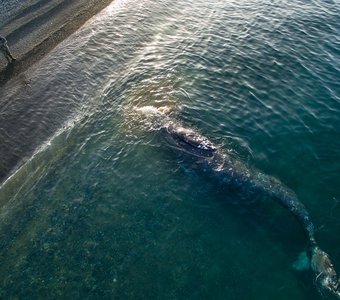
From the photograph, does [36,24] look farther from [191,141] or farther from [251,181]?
[251,181]

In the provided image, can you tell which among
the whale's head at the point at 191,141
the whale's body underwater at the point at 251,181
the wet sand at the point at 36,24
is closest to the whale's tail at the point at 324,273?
the whale's body underwater at the point at 251,181

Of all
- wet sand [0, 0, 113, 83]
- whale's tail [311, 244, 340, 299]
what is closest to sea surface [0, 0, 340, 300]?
whale's tail [311, 244, 340, 299]

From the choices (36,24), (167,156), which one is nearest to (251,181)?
(167,156)

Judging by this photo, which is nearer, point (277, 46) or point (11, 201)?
point (11, 201)

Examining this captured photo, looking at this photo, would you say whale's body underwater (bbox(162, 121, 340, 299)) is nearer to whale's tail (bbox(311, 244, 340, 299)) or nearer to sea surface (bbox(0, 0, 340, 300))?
whale's tail (bbox(311, 244, 340, 299))

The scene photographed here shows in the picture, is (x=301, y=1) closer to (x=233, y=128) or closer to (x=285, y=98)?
(x=285, y=98)

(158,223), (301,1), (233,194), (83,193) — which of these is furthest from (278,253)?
(301,1)
